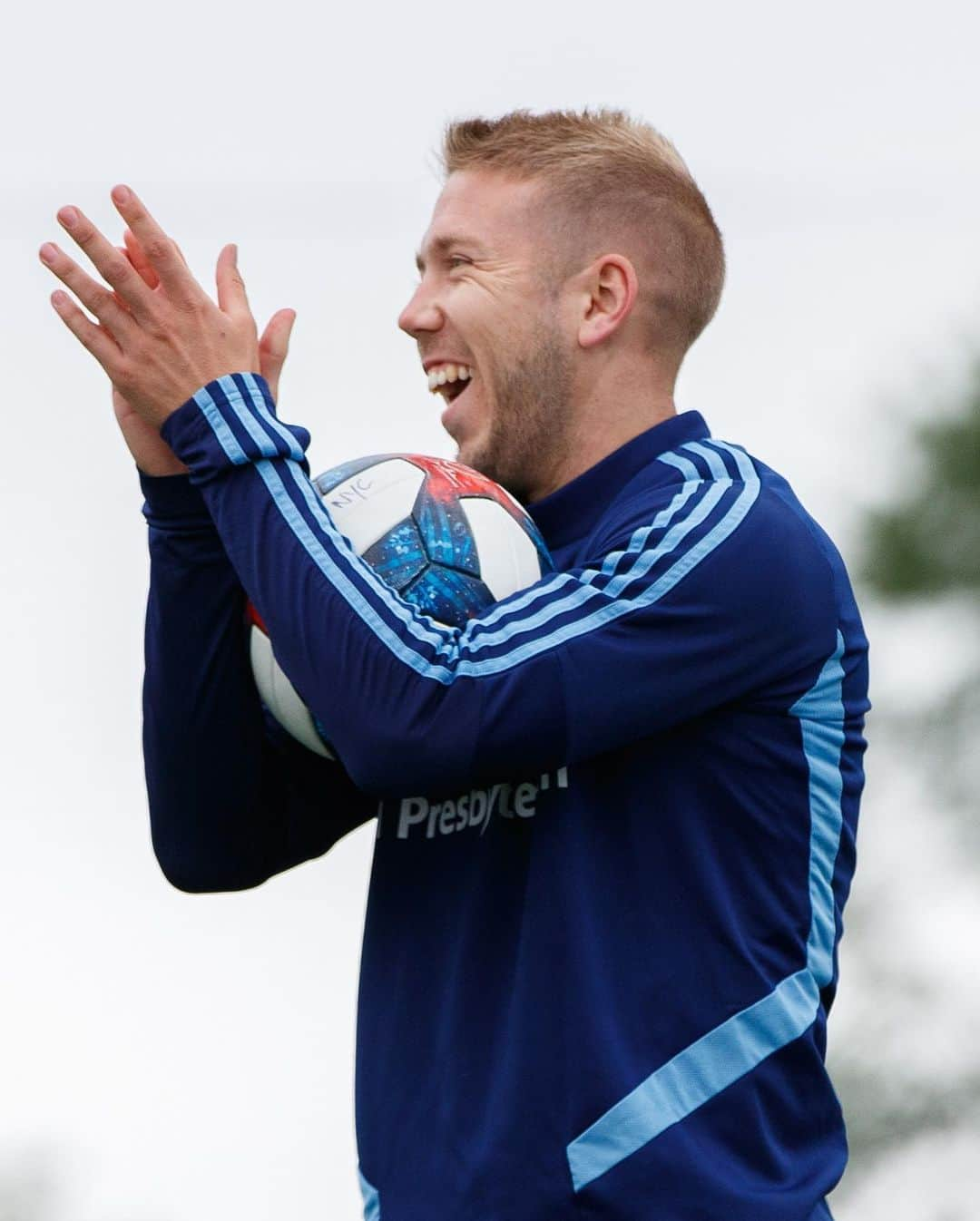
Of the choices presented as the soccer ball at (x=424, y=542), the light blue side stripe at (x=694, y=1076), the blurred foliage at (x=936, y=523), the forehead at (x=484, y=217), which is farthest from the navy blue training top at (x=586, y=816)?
the blurred foliage at (x=936, y=523)

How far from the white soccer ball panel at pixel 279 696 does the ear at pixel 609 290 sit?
0.78m

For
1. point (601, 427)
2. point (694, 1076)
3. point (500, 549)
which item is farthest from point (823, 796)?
point (601, 427)

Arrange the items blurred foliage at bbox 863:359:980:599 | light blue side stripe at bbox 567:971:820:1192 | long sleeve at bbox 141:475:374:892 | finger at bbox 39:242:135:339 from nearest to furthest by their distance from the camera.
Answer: light blue side stripe at bbox 567:971:820:1192, finger at bbox 39:242:135:339, long sleeve at bbox 141:475:374:892, blurred foliage at bbox 863:359:980:599

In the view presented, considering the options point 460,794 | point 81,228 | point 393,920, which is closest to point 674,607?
point 460,794

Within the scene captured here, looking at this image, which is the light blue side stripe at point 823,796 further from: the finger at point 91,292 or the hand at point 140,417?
the finger at point 91,292

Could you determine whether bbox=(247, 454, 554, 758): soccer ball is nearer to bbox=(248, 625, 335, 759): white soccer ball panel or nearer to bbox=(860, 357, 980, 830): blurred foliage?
bbox=(248, 625, 335, 759): white soccer ball panel

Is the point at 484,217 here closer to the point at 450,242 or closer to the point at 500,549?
the point at 450,242

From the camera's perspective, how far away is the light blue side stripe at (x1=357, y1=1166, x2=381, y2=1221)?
3389 millimetres

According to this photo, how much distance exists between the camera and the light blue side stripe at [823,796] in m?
3.46

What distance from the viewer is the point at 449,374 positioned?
152 inches

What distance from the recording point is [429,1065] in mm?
3371

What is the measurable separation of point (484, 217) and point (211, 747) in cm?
100

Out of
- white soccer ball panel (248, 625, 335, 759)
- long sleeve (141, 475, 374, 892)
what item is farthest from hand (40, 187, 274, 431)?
white soccer ball panel (248, 625, 335, 759)

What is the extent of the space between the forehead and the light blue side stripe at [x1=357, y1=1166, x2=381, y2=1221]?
1.50 m
